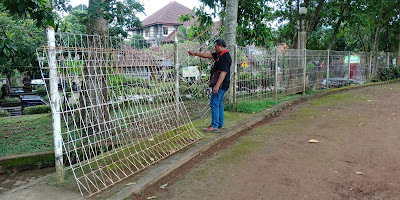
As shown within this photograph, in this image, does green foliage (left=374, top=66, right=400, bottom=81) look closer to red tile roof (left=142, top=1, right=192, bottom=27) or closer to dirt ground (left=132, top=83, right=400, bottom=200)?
dirt ground (left=132, top=83, right=400, bottom=200)

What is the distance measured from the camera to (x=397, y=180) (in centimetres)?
341

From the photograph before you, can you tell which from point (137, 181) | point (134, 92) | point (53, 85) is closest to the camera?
point (53, 85)

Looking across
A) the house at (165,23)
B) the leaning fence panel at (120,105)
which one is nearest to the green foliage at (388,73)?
the leaning fence panel at (120,105)

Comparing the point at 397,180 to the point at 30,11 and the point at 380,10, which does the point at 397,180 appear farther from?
the point at 380,10

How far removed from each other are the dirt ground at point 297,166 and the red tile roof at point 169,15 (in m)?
31.6

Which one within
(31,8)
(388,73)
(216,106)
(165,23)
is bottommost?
(216,106)

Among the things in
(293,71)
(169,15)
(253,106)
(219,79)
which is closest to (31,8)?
(219,79)

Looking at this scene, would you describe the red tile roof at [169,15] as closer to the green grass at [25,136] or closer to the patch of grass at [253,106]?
the patch of grass at [253,106]

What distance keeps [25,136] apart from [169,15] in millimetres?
33920

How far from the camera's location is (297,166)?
3965 mm

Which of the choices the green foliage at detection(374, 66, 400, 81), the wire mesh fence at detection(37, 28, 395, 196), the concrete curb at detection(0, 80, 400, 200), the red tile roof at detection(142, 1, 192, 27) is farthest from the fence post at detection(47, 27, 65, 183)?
the red tile roof at detection(142, 1, 192, 27)

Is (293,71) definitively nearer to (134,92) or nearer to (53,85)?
(134,92)

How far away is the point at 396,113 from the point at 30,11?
27.1ft

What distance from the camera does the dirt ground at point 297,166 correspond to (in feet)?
10.7
